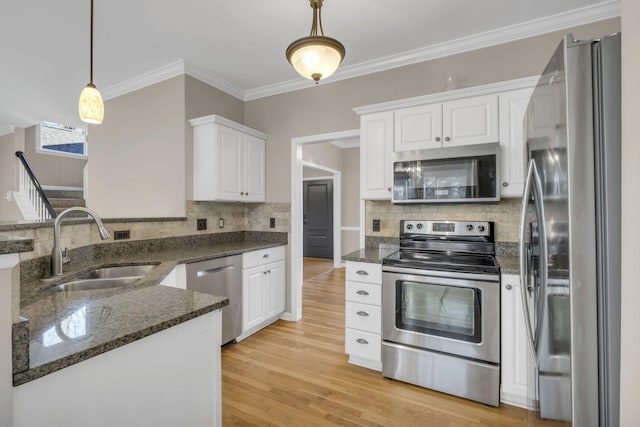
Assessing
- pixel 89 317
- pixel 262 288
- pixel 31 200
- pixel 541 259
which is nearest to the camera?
pixel 89 317

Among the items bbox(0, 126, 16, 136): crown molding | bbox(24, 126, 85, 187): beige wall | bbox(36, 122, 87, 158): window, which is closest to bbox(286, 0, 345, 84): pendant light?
bbox(36, 122, 87, 158): window

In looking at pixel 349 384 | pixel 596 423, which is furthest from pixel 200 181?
pixel 596 423

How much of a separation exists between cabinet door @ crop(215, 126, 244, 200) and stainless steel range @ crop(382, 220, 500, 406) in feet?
5.93

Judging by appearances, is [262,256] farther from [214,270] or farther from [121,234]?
[121,234]

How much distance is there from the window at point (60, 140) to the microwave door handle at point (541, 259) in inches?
303

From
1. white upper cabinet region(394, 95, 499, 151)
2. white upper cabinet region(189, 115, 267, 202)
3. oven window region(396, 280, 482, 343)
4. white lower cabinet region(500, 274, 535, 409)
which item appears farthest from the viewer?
white upper cabinet region(189, 115, 267, 202)

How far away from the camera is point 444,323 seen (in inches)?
82.7

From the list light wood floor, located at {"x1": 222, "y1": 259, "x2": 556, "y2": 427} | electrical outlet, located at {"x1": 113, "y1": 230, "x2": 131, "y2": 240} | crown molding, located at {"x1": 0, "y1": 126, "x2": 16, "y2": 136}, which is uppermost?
crown molding, located at {"x1": 0, "y1": 126, "x2": 16, "y2": 136}

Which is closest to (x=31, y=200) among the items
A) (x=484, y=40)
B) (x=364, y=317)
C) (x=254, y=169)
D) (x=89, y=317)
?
(x=254, y=169)

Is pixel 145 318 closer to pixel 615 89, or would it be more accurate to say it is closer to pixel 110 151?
pixel 615 89

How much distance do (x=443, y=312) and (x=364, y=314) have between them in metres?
0.59

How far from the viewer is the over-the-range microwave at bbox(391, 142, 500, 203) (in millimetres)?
2207

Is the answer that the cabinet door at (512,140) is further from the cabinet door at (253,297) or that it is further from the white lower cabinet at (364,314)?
the cabinet door at (253,297)

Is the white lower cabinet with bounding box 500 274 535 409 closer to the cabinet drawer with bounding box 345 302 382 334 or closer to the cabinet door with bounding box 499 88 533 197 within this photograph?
the cabinet door with bounding box 499 88 533 197
